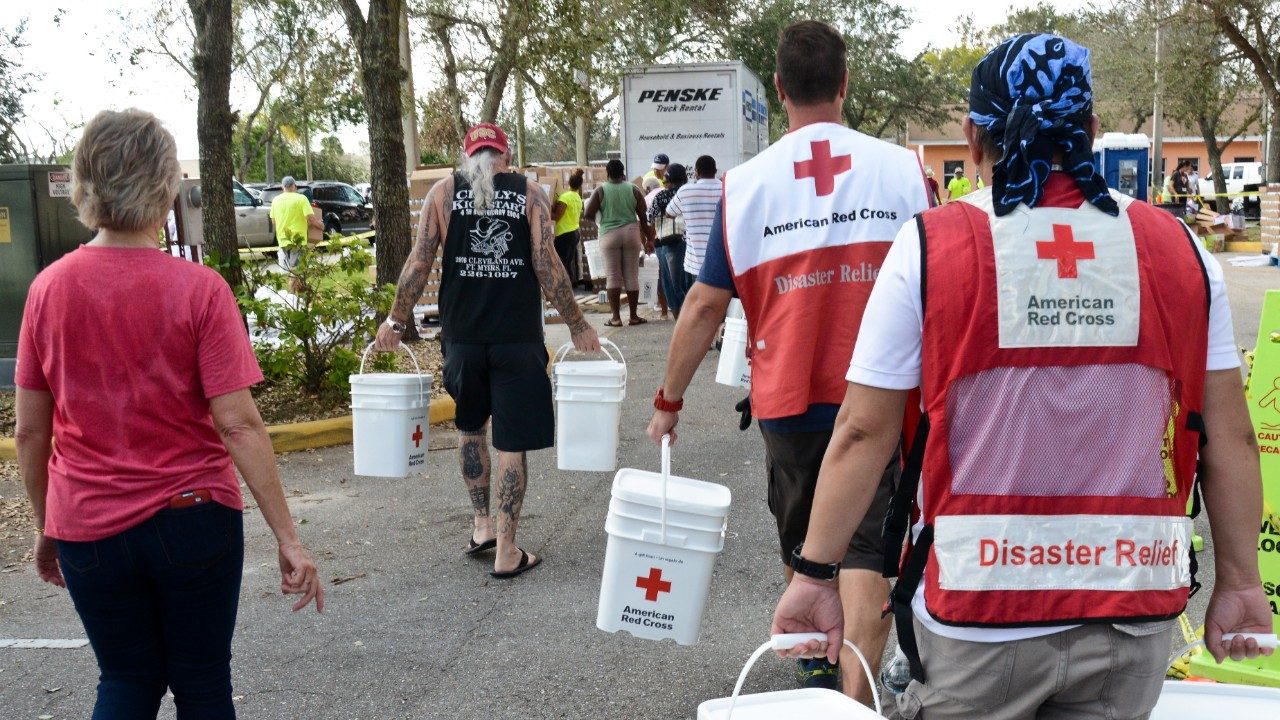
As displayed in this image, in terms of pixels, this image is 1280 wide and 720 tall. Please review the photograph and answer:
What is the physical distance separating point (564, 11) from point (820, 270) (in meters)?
15.7

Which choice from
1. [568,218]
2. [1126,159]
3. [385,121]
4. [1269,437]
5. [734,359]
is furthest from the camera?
[1126,159]

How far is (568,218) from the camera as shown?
16.3 metres

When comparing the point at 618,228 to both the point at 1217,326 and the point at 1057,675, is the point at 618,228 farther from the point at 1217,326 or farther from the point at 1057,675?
the point at 1057,675

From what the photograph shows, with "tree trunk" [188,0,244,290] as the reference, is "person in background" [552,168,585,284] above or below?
below

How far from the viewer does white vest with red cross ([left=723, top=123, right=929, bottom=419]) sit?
3.54m

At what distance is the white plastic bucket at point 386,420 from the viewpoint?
5.61 metres

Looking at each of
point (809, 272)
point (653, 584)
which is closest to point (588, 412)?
point (653, 584)

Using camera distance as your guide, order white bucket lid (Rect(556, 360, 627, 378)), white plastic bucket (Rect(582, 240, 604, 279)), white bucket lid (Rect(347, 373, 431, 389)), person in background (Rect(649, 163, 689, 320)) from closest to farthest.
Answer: white bucket lid (Rect(556, 360, 627, 378)) < white bucket lid (Rect(347, 373, 431, 389)) < person in background (Rect(649, 163, 689, 320)) < white plastic bucket (Rect(582, 240, 604, 279))

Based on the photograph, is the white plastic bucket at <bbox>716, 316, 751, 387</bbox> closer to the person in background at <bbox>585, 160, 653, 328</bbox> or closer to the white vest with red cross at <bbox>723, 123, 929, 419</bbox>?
the white vest with red cross at <bbox>723, 123, 929, 419</bbox>

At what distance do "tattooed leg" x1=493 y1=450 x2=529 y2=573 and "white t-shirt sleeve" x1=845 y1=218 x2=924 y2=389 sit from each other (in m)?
3.65

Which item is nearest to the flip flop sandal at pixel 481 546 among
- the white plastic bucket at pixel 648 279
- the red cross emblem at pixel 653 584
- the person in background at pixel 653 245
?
the red cross emblem at pixel 653 584

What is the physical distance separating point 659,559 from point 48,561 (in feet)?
5.58


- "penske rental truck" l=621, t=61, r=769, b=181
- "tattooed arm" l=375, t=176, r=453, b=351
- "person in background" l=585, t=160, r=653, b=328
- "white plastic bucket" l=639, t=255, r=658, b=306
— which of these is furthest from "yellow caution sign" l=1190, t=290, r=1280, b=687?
"penske rental truck" l=621, t=61, r=769, b=181

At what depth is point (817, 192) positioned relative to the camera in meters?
3.59
